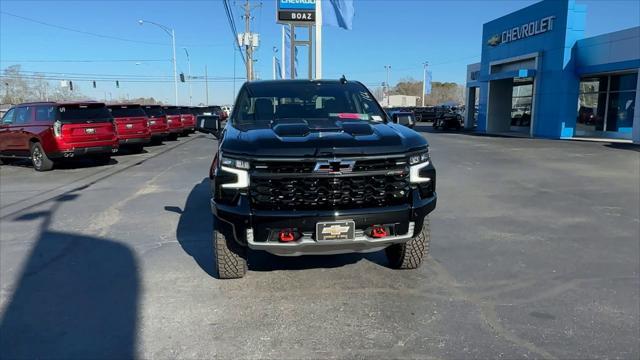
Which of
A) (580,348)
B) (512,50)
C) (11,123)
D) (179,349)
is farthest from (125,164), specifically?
(512,50)

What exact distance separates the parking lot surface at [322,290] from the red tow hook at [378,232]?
2.07ft

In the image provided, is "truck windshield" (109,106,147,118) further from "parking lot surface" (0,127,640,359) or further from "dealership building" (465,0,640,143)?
"dealership building" (465,0,640,143)

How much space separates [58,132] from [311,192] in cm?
1136

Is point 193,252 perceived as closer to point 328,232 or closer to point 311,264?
point 311,264

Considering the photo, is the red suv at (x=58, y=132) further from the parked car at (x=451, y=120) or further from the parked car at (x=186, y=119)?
the parked car at (x=451, y=120)

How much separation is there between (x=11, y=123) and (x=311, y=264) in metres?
12.8

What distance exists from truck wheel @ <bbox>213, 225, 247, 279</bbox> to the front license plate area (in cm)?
93

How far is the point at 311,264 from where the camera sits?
529 centimetres

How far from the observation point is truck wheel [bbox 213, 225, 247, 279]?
14.7 feet

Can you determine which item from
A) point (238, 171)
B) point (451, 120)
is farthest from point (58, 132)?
point (451, 120)

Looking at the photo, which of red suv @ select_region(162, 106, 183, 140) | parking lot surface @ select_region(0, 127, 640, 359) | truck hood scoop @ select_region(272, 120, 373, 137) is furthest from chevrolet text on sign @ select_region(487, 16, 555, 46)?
truck hood scoop @ select_region(272, 120, 373, 137)

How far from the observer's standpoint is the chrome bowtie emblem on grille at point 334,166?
3893 millimetres


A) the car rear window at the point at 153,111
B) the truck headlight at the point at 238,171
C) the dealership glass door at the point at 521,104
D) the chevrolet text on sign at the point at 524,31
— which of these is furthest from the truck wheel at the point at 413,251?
the dealership glass door at the point at 521,104

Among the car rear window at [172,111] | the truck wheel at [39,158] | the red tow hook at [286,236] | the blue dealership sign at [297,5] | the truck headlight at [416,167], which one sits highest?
the blue dealership sign at [297,5]
